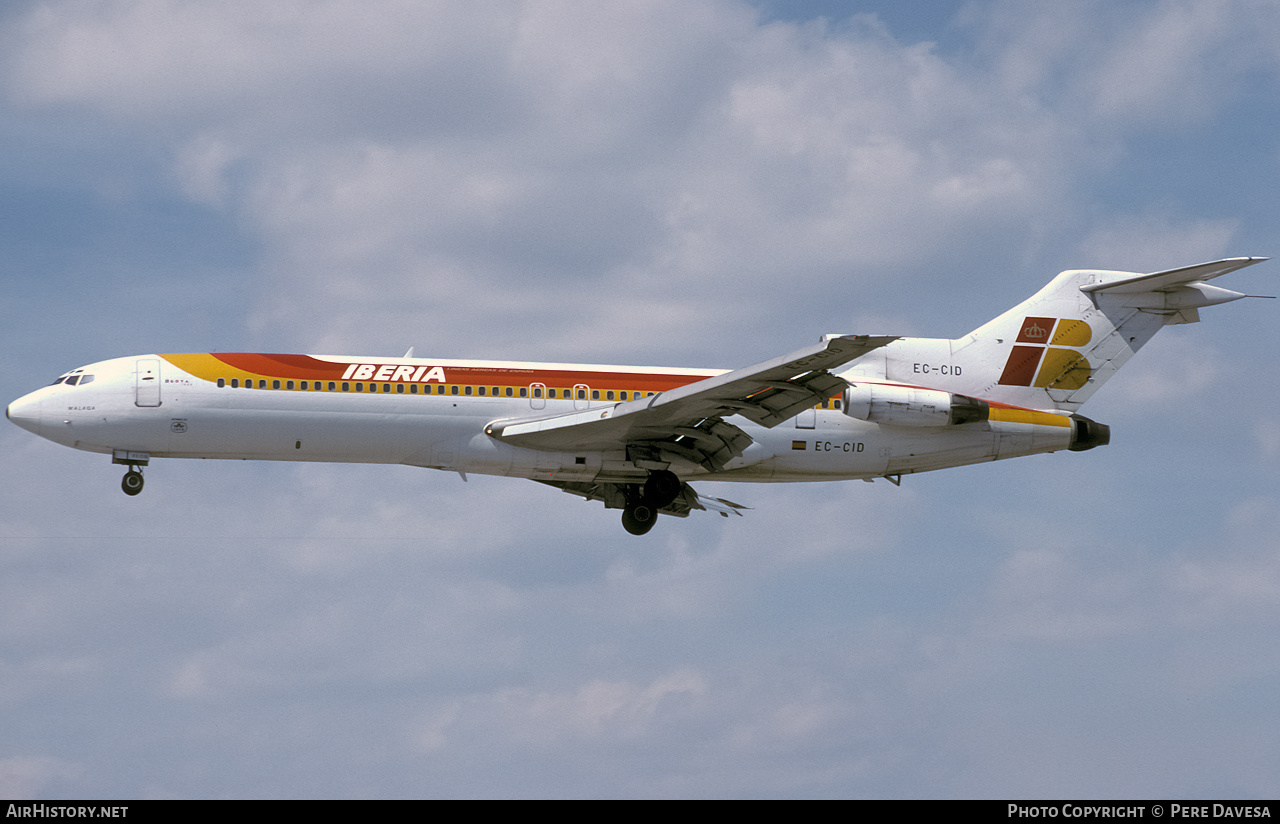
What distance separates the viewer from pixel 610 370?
116 ft

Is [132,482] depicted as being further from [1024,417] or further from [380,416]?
[1024,417]

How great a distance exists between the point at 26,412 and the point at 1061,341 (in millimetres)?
27075

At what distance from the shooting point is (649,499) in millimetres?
36156

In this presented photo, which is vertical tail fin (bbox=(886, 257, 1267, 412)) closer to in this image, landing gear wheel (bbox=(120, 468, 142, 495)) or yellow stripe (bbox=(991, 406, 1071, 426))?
yellow stripe (bbox=(991, 406, 1071, 426))

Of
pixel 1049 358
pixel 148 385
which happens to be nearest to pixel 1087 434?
pixel 1049 358

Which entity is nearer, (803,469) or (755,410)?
(755,410)

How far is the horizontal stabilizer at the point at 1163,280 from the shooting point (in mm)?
34250

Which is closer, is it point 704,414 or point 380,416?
point 704,414

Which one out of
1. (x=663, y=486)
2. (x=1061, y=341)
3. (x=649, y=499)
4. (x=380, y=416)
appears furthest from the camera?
(x=1061, y=341)

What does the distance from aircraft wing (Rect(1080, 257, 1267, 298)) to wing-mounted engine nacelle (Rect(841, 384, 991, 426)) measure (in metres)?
5.60
